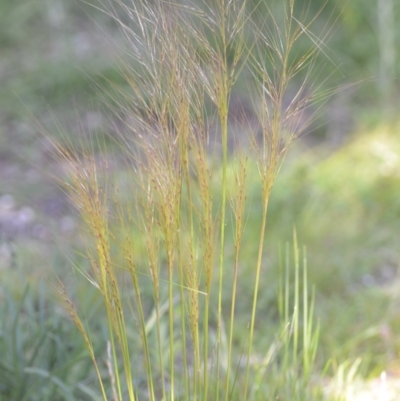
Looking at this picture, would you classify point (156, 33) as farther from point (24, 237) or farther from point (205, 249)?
point (24, 237)

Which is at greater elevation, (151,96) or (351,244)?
(151,96)

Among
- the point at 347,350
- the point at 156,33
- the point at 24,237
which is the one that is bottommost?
the point at 24,237

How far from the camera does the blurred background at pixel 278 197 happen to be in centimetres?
215

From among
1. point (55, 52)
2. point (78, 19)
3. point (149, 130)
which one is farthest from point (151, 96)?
point (78, 19)

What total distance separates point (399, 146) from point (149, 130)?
2813mm

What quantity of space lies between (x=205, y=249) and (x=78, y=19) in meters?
4.70

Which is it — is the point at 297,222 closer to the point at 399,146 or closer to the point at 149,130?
the point at 399,146

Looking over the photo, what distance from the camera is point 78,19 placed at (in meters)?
5.62

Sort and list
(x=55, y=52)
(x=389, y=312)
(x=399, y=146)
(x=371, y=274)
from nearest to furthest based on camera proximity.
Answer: (x=389, y=312) → (x=371, y=274) → (x=399, y=146) → (x=55, y=52)

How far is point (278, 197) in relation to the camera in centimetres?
341

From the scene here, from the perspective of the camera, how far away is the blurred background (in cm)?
215

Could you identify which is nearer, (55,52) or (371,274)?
(371,274)

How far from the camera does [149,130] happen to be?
125 cm

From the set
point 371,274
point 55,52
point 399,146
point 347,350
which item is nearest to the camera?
point 347,350
